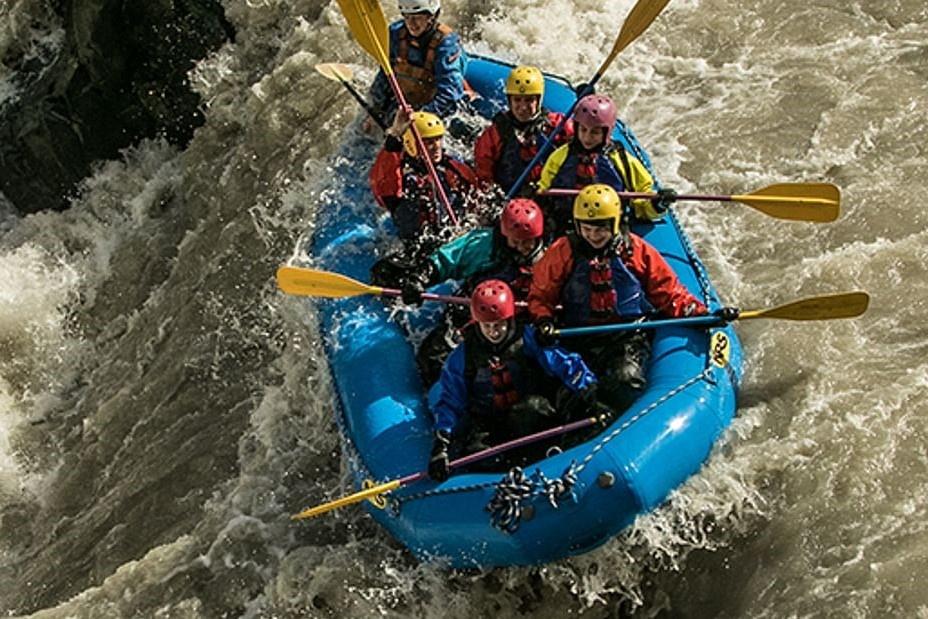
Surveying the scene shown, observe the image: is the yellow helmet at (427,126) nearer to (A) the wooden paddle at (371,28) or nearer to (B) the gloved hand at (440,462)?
(A) the wooden paddle at (371,28)

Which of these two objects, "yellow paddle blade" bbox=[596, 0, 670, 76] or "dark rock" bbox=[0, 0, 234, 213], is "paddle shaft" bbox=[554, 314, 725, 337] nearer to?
"yellow paddle blade" bbox=[596, 0, 670, 76]

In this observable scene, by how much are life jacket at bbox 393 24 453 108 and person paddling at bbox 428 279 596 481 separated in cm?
251

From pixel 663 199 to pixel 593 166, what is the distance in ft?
1.51

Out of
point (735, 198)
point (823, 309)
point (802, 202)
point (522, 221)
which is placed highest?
point (522, 221)

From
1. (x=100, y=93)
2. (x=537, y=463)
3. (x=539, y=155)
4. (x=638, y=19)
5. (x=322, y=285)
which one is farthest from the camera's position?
(x=100, y=93)

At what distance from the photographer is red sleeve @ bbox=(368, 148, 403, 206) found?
579 centimetres

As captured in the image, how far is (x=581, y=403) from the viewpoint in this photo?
14.9 feet

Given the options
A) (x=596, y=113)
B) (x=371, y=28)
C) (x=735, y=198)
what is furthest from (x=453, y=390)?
(x=371, y=28)

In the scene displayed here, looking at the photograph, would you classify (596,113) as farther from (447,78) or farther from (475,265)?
(447,78)

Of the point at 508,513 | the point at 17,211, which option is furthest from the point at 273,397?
the point at 17,211

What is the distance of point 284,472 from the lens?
5695mm

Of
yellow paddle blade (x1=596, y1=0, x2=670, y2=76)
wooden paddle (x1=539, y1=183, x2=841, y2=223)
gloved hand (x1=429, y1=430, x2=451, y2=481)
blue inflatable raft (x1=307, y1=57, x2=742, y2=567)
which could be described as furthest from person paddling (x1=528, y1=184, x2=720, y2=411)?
yellow paddle blade (x1=596, y1=0, x2=670, y2=76)

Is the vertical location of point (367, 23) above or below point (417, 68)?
above

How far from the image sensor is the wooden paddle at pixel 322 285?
5109 mm
